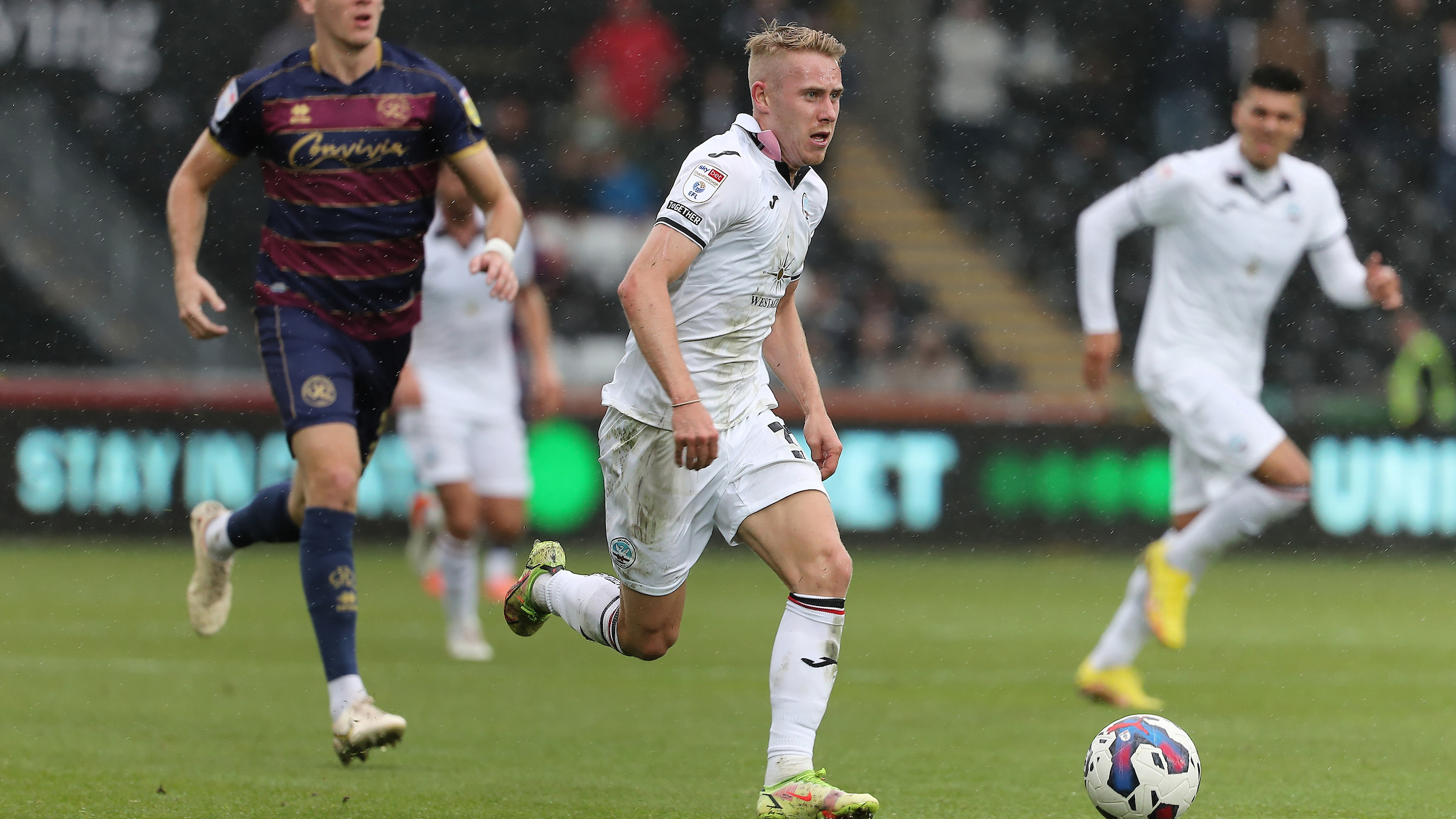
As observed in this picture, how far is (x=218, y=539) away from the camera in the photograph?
23.6 feet

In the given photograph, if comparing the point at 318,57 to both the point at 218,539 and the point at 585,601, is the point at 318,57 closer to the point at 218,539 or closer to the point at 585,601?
the point at 218,539

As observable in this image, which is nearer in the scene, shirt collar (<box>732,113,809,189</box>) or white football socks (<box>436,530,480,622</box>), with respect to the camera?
shirt collar (<box>732,113,809,189</box>)

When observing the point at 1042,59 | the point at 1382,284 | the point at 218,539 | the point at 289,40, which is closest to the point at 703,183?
the point at 218,539

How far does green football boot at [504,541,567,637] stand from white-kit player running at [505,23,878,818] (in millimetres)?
561

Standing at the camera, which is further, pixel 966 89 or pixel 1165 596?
pixel 966 89

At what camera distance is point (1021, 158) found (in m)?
20.8

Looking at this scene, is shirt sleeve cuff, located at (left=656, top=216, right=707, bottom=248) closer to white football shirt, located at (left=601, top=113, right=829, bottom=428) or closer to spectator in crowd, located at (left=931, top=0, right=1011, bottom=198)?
white football shirt, located at (left=601, top=113, right=829, bottom=428)

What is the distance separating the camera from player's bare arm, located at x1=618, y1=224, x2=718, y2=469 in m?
4.71

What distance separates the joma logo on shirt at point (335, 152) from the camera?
634 cm

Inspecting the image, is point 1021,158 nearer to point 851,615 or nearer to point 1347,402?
point 1347,402

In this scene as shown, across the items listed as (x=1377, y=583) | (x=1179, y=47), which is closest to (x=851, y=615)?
(x=1377, y=583)

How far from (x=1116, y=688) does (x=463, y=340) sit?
14.0ft

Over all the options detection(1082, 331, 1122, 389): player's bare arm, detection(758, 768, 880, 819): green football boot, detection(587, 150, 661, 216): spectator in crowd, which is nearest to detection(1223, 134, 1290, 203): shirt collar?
detection(1082, 331, 1122, 389): player's bare arm

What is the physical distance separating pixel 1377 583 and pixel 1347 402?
2.16m
